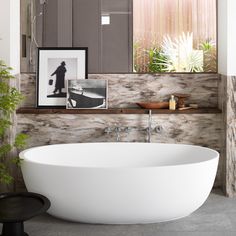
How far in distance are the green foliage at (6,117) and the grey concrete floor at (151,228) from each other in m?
0.59

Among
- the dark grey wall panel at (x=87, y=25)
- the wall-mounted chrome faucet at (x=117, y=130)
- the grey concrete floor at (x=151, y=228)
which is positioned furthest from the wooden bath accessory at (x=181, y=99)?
the grey concrete floor at (x=151, y=228)

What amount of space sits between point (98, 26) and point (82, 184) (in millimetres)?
2084

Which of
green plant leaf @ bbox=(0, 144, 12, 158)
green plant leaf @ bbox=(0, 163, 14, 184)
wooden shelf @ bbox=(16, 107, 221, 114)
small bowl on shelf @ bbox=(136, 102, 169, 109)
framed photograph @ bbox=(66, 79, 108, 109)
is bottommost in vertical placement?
green plant leaf @ bbox=(0, 163, 14, 184)

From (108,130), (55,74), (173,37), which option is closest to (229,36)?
(173,37)

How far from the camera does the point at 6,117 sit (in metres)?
4.55

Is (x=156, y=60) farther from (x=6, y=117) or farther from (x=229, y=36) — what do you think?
(x=6, y=117)

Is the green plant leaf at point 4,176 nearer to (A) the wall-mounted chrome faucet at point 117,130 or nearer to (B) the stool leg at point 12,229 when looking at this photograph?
(B) the stool leg at point 12,229

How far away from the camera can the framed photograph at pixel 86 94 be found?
495 cm

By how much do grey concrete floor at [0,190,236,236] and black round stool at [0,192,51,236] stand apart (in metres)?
0.26

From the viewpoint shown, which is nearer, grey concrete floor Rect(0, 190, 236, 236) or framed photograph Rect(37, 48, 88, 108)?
grey concrete floor Rect(0, 190, 236, 236)

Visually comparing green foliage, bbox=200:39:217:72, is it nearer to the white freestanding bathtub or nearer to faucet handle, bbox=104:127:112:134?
faucet handle, bbox=104:127:112:134

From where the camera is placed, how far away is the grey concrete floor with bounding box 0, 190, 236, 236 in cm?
370

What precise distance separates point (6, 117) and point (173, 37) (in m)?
1.99

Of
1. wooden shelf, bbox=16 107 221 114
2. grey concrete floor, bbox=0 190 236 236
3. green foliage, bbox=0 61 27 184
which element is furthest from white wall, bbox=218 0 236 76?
green foliage, bbox=0 61 27 184
